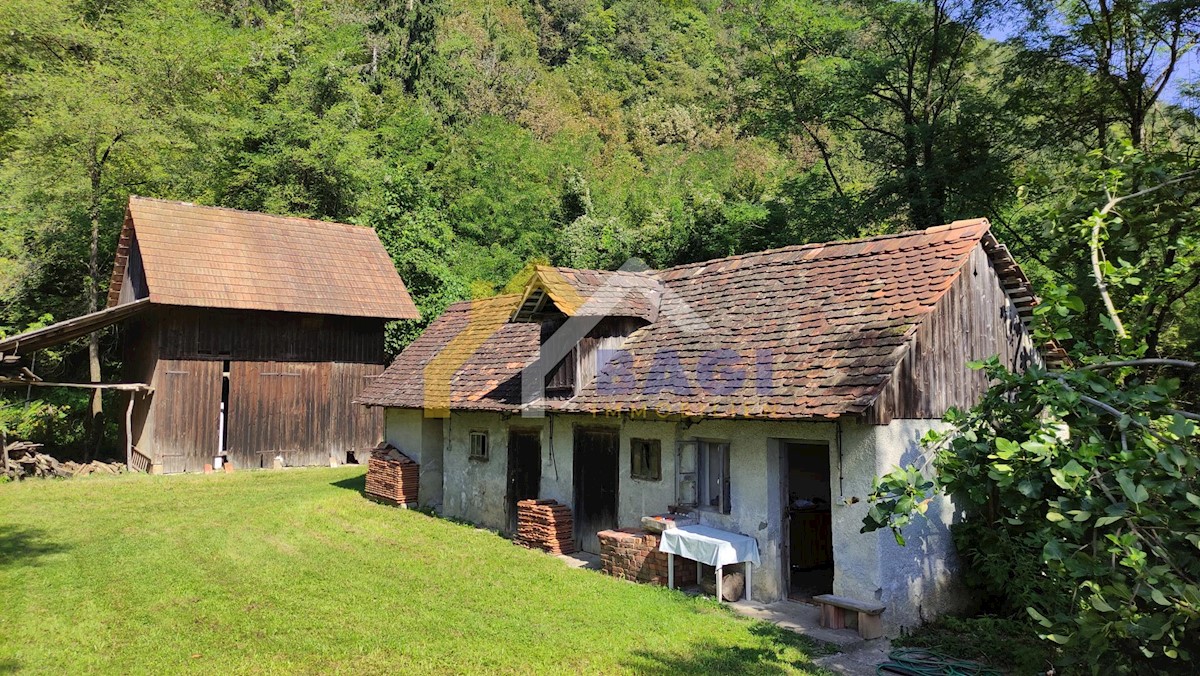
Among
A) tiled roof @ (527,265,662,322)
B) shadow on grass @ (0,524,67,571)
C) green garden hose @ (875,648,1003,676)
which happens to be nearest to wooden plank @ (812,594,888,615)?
green garden hose @ (875,648,1003,676)

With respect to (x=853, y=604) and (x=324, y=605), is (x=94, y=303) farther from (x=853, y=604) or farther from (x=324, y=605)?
(x=853, y=604)

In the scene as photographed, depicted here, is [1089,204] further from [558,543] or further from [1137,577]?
[558,543]

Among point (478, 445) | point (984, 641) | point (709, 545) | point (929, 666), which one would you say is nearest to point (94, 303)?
point (478, 445)

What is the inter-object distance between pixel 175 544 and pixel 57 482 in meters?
9.96

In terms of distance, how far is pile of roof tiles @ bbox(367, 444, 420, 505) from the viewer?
57.9 feet

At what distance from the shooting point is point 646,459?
12477mm

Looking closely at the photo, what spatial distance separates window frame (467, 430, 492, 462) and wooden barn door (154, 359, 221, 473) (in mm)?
11398

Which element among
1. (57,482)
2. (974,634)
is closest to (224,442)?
(57,482)

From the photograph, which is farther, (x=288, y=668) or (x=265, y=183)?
(x=265, y=183)

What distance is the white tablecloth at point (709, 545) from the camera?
1011 cm

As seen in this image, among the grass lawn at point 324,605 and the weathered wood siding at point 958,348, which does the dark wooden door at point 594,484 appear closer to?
the grass lawn at point 324,605

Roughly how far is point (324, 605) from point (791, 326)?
7722mm

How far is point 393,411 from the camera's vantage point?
746 inches

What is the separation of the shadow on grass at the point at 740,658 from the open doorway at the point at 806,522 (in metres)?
1.93
